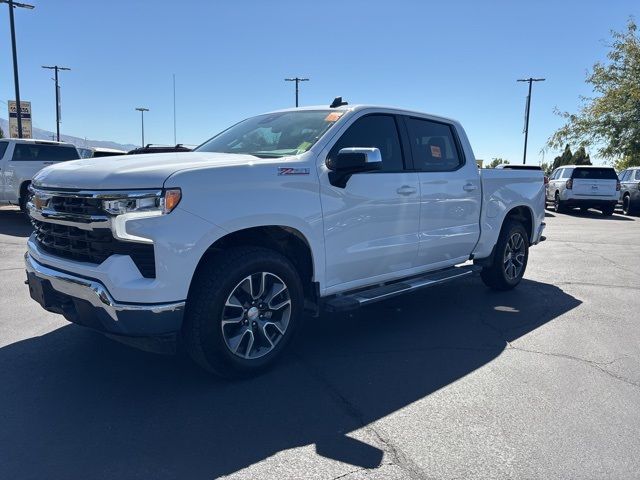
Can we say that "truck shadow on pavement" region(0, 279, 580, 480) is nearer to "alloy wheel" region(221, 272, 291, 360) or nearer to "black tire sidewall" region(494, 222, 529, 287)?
"alloy wheel" region(221, 272, 291, 360)

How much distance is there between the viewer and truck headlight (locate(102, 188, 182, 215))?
318 centimetres

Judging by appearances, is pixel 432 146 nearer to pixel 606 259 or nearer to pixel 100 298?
pixel 100 298

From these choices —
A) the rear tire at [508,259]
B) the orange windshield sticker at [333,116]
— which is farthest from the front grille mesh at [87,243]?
the rear tire at [508,259]

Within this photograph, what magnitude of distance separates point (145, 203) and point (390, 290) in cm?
228

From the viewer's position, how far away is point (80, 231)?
11.3 feet

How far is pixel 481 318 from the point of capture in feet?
17.8

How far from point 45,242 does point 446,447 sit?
3.01 metres

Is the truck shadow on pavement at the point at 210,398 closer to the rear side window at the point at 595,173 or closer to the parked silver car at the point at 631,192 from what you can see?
the rear side window at the point at 595,173

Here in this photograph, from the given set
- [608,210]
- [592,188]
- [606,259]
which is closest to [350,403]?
[606,259]

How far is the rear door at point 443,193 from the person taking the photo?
507 centimetres

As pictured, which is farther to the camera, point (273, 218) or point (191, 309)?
point (273, 218)

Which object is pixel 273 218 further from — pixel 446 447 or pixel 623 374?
pixel 623 374

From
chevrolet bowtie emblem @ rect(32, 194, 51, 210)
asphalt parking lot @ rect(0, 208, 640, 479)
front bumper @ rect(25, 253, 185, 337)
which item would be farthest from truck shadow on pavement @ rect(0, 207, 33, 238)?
front bumper @ rect(25, 253, 185, 337)

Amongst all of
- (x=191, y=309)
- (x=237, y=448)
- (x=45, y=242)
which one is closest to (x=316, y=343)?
(x=191, y=309)
